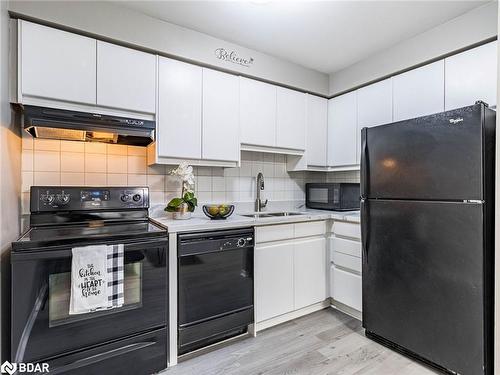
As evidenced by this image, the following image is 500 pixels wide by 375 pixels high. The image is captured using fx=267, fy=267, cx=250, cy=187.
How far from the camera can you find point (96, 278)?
1.38 metres

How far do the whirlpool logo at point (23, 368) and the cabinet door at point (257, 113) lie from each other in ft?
6.25

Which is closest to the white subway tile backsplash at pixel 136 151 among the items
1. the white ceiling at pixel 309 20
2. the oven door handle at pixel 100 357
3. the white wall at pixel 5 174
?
the white wall at pixel 5 174

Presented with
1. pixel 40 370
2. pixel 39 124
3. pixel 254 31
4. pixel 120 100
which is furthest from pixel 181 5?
pixel 40 370

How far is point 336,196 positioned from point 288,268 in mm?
876

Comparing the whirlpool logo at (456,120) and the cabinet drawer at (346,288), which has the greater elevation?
the whirlpool logo at (456,120)

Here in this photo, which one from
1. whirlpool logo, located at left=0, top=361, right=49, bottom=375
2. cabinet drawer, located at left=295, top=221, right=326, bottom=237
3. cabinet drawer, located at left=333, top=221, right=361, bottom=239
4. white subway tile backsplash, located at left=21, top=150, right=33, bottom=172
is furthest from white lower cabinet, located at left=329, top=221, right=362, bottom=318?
white subway tile backsplash, located at left=21, top=150, right=33, bottom=172

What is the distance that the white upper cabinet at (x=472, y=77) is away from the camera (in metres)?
1.74

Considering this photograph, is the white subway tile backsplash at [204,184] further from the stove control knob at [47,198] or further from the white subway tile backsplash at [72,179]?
the stove control knob at [47,198]

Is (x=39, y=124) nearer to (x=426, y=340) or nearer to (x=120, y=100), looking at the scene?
(x=120, y=100)

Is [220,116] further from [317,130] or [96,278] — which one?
[96,278]

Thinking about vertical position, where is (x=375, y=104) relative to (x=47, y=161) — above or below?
above

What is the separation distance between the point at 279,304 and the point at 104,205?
1.52 metres

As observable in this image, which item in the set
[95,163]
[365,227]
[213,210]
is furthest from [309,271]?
[95,163]

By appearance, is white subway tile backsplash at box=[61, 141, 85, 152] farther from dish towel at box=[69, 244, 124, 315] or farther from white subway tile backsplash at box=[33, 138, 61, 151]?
dish towel at box=[69, 244, 124, 315]
